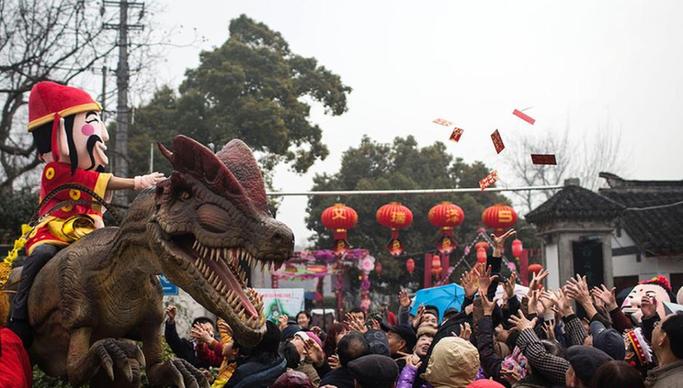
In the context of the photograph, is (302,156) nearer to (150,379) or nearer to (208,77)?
(208,77)

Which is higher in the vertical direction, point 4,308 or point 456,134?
point 456,134

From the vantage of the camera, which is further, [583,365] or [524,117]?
[524,117]

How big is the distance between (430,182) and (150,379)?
1236 inches

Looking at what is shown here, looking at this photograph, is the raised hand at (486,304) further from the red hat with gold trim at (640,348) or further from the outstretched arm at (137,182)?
the outstretched arm at (137,182)

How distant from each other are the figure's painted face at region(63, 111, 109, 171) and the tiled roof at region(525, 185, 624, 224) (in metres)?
11.5

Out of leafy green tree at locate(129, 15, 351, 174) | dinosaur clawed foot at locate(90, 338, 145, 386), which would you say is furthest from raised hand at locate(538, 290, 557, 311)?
leafy green tree at locate(129, 15, 351, 174)

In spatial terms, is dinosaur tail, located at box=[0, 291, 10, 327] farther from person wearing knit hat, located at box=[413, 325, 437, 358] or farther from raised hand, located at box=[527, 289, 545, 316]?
raised hand, located at box=[527, 289, 545, 316]

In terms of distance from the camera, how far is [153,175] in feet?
15.8

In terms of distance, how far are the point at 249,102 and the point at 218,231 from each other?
2041 centimetres

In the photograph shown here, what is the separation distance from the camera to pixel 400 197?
1323 inches

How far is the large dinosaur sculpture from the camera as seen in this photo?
3.74 metres

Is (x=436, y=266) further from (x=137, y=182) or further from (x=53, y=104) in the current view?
(x=137, y=182)

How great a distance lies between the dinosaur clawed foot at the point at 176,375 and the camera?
449 cm

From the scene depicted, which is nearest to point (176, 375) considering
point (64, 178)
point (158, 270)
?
point (158, 270)
